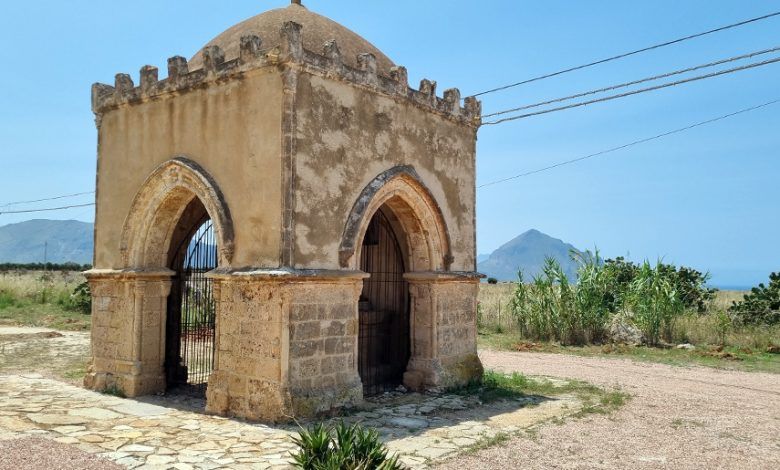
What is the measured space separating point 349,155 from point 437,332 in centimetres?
305

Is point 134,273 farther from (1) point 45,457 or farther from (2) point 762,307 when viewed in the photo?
(2) point 762,307

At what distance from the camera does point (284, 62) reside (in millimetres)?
7605

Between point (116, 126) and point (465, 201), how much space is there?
555cm

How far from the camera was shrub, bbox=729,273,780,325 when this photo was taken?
1747 centimetres

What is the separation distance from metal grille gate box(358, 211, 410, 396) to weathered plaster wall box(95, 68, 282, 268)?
280 cm

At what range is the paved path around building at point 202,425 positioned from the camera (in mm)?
6145

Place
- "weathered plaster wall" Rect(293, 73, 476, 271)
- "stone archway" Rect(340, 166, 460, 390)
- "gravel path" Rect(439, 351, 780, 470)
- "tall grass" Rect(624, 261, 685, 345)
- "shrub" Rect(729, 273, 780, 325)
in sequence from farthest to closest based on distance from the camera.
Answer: "shrub" Rect(729, 273, 780, 325), "tall grass" Rect(624, 261, 685, 345), "stone archway" Rect(340, 166, 460, 390), "weathered plaster wall" Rect(293, 73, 476, 271), "gravel path" Rect(439, 351, 780, 470)

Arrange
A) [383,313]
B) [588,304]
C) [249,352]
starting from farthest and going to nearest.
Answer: [588,304], [383,313], [249,352]

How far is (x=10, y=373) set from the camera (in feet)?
35.6

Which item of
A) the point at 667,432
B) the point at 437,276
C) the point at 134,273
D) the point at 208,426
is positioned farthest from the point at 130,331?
the point at 667,432

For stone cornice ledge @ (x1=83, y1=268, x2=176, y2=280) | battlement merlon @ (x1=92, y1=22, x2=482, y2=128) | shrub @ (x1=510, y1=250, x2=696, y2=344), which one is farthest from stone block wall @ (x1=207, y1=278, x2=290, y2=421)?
shrub @ (x1=510, y1=250, x2=696, y2=344)

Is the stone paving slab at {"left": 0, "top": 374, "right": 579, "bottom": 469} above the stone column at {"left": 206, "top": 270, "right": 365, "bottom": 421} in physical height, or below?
below

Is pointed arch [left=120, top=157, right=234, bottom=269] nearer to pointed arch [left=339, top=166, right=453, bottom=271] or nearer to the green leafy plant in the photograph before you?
pointed arch [left=339, top=166, right=453, bottom=271]

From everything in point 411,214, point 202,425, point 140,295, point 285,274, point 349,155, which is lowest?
point 202,425
